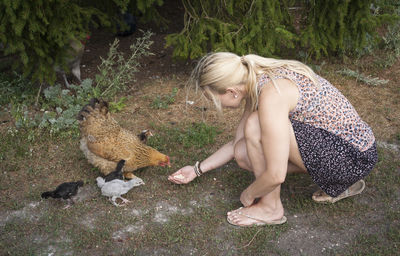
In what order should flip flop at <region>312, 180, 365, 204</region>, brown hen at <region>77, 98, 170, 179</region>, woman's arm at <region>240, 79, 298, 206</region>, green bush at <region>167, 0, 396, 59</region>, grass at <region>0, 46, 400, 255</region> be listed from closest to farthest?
woman's arm at <region>240, 79, 298, 206</region> < grass at <region>0, 46, 400, 255</region> < flip flop at <region>312, 180, 365, 204</region> < brown hen at <region>77, 98, 170, 179</region> < green bush at <region>167, 0, 396, 59</region>

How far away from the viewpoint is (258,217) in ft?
10.5

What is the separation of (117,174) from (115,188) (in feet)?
0.70

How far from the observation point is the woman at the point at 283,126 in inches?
104

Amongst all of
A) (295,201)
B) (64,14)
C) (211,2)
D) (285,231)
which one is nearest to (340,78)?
(211,2)

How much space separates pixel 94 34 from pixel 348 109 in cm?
A: 584

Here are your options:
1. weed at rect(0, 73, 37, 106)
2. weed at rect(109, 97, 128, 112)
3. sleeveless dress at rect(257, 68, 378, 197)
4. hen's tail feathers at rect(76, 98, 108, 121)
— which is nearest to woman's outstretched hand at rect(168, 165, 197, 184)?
hen's tail feathers at rect(76, 98, 108, 121)

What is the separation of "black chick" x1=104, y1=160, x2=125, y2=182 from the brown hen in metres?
0.09

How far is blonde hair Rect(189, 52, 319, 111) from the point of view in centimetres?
264

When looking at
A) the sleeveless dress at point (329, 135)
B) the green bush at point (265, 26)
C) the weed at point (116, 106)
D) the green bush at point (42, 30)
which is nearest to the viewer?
the sleeveless dress at point (329, 135)

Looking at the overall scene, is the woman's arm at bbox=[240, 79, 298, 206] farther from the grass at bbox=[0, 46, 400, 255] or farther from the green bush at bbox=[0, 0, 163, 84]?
the green bush at bbox=[0, 0, 163, 84]

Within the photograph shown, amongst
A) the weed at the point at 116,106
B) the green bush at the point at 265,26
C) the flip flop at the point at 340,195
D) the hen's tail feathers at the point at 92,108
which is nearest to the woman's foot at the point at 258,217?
the flip flop at the point at 340,195

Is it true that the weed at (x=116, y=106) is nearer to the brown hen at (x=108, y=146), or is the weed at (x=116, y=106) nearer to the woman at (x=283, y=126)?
the brown hen at (x=108, y=146)

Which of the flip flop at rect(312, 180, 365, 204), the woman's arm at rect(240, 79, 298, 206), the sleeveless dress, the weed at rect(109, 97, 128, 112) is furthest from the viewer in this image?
the weed at rect(109, 97, 128, 112)

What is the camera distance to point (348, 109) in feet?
9.68
